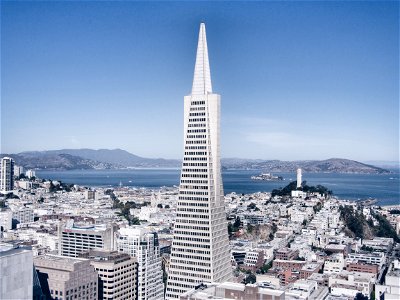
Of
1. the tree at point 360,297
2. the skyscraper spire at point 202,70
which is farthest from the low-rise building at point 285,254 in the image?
the skyscraper spire at point 202,70

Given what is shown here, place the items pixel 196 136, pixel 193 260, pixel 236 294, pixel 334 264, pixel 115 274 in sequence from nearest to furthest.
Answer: pixel 236 294
pixel 193 260
pixel 115 274
pixel 196 136
pixel 334 264

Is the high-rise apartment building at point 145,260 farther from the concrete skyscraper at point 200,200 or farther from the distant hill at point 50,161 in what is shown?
the distant hill at point 50,161

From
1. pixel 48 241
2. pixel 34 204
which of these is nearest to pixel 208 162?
pixel 48 241

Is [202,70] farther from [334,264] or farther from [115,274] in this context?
[334,264]

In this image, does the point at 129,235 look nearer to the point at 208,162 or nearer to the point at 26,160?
the point at 208,162

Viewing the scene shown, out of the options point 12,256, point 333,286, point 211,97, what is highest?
point 211,97

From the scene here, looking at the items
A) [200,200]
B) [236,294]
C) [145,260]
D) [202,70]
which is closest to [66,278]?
[200,200]
